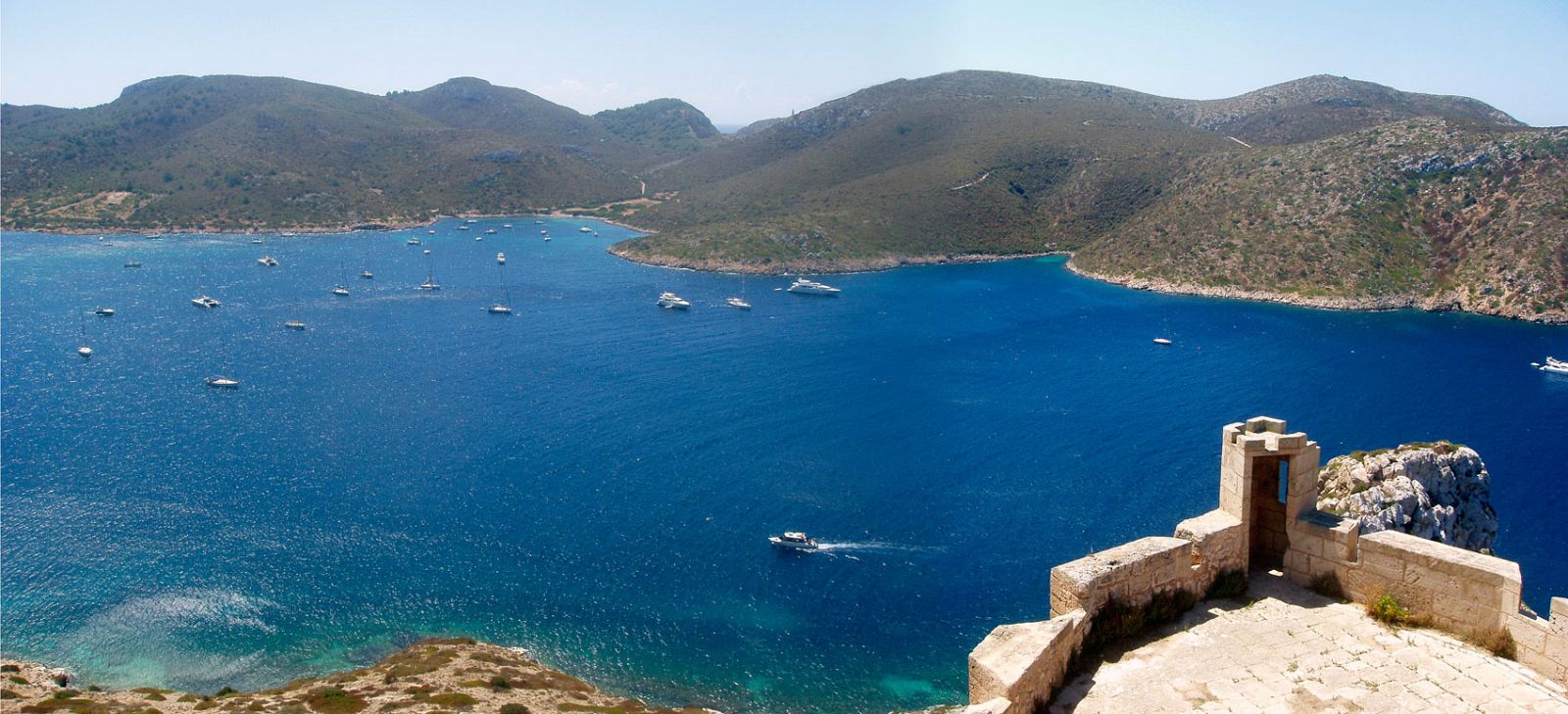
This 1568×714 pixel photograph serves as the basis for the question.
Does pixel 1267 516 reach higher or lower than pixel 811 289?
higher

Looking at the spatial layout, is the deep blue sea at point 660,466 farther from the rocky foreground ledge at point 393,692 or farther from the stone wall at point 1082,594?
the stone wall at point 1082,594

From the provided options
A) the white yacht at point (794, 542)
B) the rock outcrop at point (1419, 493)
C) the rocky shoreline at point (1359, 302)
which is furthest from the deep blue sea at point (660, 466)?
the rock outcrop at point (1419, 493)

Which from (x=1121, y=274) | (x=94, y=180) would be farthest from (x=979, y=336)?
(x=94, y=180)

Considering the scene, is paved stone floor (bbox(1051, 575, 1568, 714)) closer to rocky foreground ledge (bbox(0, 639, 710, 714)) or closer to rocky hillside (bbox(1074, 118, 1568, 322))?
rocky foreground ledge (bbox(0, 639, 710, 714))

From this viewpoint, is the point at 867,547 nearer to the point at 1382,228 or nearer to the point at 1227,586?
the point at 1227,586

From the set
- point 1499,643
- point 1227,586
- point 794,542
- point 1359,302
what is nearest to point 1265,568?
point 1227,586

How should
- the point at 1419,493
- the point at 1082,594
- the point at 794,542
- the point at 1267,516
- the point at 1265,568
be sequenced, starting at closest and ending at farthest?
the point at 1082,594 → the point at 1265,568 → the point at 1267,516 → the point at 1419,493 → the point at 794,542

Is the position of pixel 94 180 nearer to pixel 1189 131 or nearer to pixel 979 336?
pixel 979 336

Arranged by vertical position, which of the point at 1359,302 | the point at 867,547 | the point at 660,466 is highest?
the point at 1359,302
